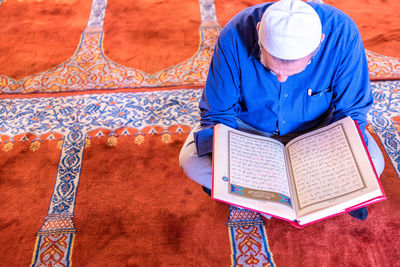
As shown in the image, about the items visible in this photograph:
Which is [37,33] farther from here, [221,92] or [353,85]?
[353,85]

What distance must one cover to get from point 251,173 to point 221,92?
13.5 inches

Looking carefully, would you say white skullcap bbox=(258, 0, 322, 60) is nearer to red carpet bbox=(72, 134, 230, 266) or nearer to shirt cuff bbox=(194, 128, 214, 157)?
shirt cuff bbox=(194, 128, 214, 157)

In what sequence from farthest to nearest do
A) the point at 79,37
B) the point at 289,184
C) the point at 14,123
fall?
the point at 79,37 < the point at 14,123 < the point at 289,184

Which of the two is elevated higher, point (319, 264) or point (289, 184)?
point (289, 184)

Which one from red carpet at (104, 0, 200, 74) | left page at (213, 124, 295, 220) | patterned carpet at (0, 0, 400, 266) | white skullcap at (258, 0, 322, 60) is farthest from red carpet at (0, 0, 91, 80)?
white skullcap at (258, 0, 322, 60)

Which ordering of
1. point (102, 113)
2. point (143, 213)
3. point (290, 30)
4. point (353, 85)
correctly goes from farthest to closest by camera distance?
point (102, 113) → point (143, 213) → point (353, 85) → point (290, 30)

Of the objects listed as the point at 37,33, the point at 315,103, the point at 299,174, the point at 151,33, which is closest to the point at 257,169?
the point at 299,174

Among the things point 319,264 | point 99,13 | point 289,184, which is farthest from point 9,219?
point 99,13

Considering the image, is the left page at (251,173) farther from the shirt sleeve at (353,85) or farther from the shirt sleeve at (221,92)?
the shirt sleeve at (353,85)

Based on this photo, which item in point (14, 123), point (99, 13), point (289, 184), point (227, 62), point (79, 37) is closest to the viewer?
point (289, 184)

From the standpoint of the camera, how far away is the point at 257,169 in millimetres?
1063

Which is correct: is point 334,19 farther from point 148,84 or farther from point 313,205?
point 148,84

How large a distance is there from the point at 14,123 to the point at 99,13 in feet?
4.84

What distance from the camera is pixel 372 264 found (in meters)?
1.34
